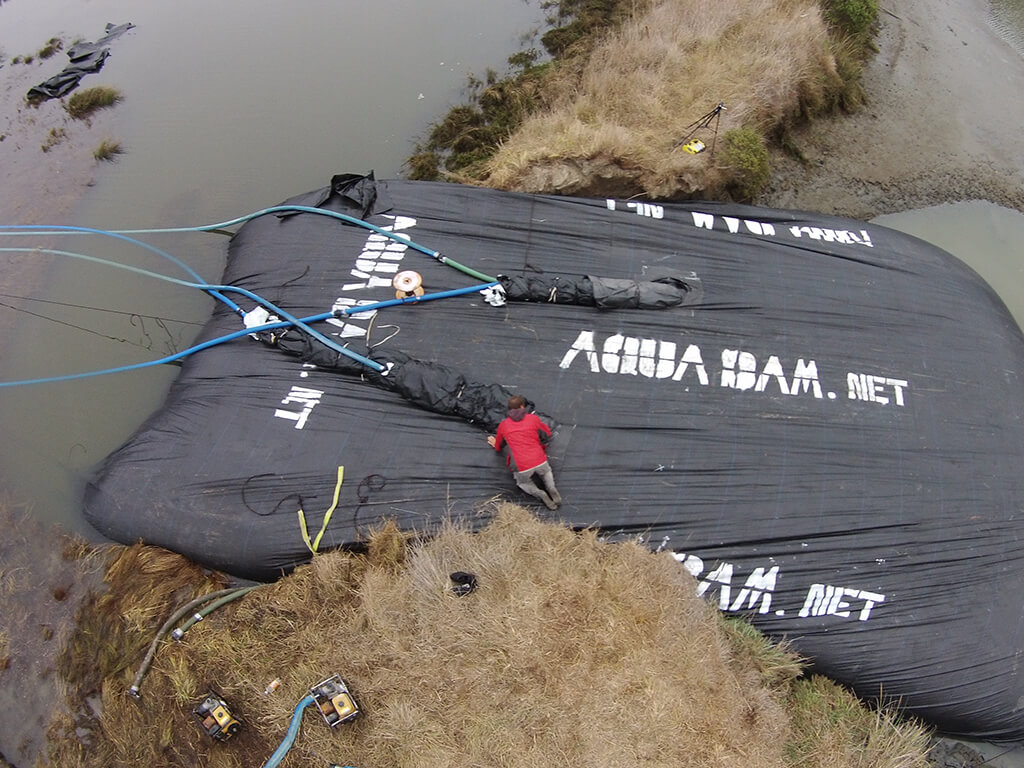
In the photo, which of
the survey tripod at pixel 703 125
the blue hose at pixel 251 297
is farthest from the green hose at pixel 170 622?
the survey tripod at pixel 703 125

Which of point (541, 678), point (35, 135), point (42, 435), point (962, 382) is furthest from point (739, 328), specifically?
point (35, 135)

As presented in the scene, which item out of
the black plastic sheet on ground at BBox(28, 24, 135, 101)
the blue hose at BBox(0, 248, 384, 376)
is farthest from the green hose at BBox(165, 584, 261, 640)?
the black plastic sheet on ground at BBox(28, 24, 135, 101)

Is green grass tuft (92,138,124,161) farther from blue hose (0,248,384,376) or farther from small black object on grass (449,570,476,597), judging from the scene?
small black object on grass (449,570,476,597)

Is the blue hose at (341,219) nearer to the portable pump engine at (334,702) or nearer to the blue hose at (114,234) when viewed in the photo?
the blue hose at (114,234)

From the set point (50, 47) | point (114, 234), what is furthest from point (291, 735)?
point (50, 47)

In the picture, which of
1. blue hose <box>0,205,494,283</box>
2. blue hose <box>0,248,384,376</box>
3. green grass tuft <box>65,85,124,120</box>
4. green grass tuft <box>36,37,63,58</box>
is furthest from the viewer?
green grass tuft <box>36,37,63,58</box>

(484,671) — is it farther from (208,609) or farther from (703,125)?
(703,125)
